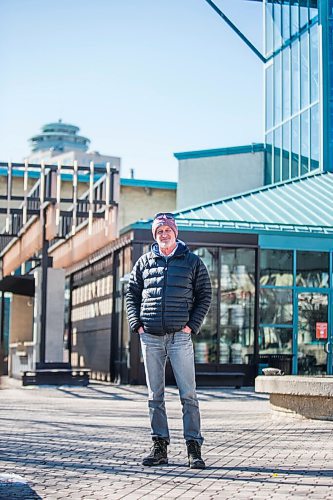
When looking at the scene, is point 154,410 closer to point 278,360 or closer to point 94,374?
point 278,360

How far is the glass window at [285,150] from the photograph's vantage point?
3600 centimetres

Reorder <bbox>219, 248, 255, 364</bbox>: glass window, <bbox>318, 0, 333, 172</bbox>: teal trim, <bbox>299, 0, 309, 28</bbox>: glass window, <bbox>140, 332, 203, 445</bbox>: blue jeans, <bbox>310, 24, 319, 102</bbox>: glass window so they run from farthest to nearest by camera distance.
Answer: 1. <bbox>299, 0, 309, 28</bbox>: glass window
2. <bbox>310, 24, 319, 102</bbox>: glass window
3. <bbox>318, 0, 333, 172</bbox>: teal trim
4. <bbox>219, 248, 255, 364</bbox>: glass window
5. <bbox>140, 332, 203, 445</bbox>: blue jeans

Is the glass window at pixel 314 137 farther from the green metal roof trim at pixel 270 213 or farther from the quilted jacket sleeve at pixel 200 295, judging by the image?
the quilted jacket sleeve at pixel 200 295

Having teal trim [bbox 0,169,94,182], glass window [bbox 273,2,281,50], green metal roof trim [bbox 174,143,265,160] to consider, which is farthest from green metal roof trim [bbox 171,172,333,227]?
teal trim [bbox 0,169,94,182]

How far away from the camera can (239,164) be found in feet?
124

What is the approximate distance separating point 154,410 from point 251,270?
17.1m

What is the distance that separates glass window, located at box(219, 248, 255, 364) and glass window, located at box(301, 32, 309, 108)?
11.6 metres

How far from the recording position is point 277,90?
3759 centimetres

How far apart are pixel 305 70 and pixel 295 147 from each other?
8.84ft

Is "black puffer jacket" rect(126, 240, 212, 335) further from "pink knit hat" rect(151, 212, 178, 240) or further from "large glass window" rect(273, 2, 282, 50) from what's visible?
"large glass window" rect(273, 2, 282, 50)

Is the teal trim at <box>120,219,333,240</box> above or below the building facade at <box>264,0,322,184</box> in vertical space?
below

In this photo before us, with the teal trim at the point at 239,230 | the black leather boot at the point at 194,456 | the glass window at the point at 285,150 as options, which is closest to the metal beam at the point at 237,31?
the glass window at the point at 285,150

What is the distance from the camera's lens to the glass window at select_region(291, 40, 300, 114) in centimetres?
3566

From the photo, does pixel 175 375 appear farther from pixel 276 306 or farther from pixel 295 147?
pixel 295 147
